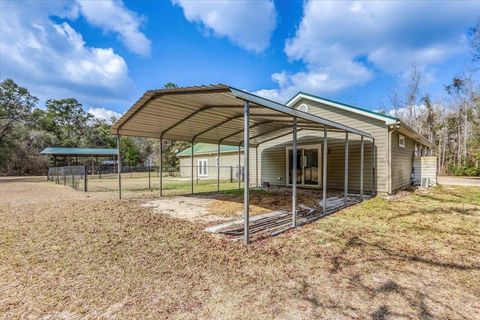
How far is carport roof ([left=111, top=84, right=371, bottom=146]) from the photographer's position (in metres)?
4.86

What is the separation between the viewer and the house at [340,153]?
30.9ft

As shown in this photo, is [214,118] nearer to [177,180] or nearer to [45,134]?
[177,180]

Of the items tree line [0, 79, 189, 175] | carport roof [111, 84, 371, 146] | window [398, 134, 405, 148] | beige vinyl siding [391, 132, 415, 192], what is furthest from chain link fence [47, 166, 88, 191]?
window [398, 134, 405, 148]

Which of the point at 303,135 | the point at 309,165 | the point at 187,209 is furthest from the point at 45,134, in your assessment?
the point at 309,165

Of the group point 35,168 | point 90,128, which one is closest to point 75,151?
point 35,168

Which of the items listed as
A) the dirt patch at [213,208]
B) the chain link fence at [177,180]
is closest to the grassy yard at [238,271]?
the dirt patch at [213,208]

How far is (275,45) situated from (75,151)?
75.6 feet

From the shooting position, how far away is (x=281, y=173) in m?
12.6

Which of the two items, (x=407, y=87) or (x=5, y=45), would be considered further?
(x=407, y=87)

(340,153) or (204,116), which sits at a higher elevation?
(204,116)

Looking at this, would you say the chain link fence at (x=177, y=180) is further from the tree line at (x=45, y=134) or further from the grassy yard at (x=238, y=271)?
the grassy yard at (x=238, y=271)

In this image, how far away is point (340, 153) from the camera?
1053 centimetres

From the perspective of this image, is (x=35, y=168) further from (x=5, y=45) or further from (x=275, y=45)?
(x=275, y=45)

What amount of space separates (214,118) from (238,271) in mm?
5570
